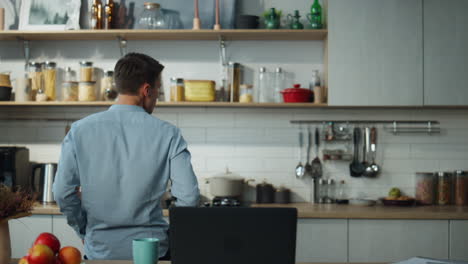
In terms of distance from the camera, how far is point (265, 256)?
1480 millimetres

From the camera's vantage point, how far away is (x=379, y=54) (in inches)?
158

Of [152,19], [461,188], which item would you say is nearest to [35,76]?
[152,19]

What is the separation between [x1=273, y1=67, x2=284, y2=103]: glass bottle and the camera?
14.1 feet

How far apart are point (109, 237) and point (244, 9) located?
2555 millimetres

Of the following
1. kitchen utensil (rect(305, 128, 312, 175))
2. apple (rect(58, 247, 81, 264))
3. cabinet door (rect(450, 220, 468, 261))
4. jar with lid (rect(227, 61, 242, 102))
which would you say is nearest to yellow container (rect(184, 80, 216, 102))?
jar with lid (rect(227, 61, 242, 102))

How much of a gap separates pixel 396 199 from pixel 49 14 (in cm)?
291

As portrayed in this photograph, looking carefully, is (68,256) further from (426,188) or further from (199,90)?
(426,188)

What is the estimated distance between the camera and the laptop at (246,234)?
1478 mm

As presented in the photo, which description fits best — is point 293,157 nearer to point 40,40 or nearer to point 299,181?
point 299,181

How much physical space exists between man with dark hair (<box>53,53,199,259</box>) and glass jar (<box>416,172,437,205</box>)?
241cm

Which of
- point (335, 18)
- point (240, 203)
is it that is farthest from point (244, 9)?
point (240, 203)

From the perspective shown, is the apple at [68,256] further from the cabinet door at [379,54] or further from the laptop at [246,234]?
the cabinet door at [379,54]

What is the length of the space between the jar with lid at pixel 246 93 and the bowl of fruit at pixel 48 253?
251cm

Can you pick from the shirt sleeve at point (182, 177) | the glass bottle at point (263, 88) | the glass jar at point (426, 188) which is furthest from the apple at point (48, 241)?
the glass jar at point (426, 188)
